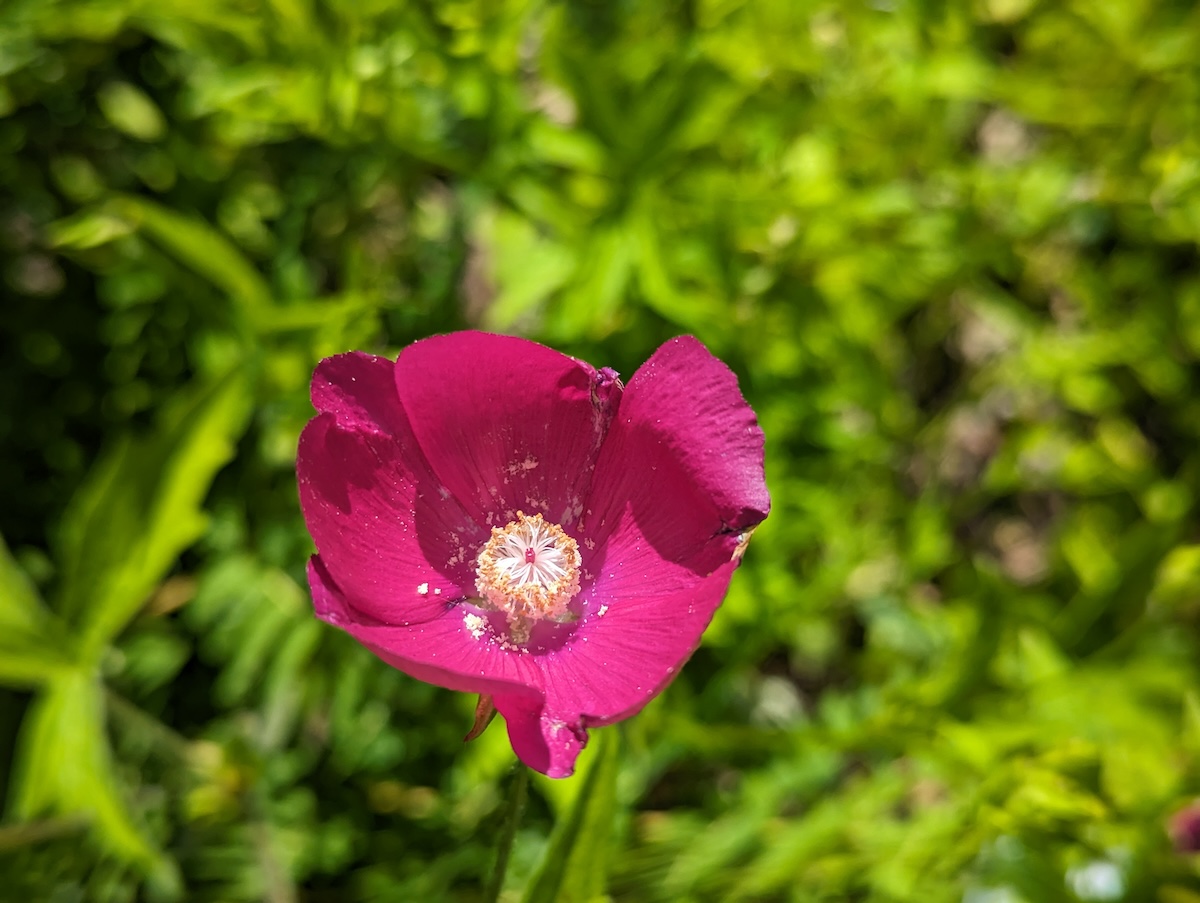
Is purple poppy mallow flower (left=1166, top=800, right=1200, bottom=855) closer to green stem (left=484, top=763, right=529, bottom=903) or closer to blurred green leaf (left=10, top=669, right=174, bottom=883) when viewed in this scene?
green stem (left=484, top=763, right=529, bottom=903)

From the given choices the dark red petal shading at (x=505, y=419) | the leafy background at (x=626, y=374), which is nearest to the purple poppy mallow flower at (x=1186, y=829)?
the leafy background at (x=626, y=374)

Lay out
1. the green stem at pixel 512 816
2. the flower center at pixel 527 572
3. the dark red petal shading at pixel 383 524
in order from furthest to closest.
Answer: the flower center at pixel 527 572
the dark red petal shading at pixel 383 524
the green stem at pixel 512 816

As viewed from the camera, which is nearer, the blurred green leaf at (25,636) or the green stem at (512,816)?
the green stem at (512,816)

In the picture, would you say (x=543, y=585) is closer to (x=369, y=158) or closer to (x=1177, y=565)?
(x=369, y=158)

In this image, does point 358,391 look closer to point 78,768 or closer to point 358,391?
point 358,391

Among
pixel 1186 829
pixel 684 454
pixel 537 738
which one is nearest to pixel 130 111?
pixel 684 454

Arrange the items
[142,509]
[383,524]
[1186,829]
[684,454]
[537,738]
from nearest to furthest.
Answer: [537,738], [684,454], [383,524], [142,509], [1186,829]

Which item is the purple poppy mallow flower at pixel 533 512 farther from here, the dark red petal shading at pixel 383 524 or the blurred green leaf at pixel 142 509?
the blurred green leaf at pixel 142 509

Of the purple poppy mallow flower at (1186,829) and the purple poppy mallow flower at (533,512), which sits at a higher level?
the purple poppy mallow flower at (533,512)
